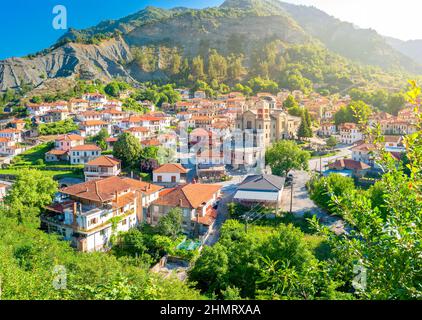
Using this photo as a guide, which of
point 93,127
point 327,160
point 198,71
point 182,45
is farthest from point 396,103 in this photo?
point 182,45

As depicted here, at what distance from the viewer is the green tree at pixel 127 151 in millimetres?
27781

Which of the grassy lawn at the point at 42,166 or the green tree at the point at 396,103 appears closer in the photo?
the grassy lawn at the point at 42,166

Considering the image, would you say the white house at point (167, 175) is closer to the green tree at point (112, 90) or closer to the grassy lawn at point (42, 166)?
the grassy lawn at point (42, 166)

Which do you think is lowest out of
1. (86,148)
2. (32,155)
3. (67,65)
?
(32,155)

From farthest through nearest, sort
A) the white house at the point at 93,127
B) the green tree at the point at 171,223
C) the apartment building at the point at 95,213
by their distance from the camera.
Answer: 1. the white house at the point at 93,127
2. the green tree at the point at 171,223
3. the apartment building at the point at 95,213

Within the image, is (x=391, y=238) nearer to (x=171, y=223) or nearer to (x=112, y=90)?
(x=171, y=223)

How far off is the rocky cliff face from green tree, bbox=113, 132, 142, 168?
125 ft

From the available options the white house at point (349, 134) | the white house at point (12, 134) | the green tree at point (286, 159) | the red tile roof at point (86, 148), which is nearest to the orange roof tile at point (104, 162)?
the red tile roof at point (86, 148)

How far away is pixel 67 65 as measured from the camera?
225ft

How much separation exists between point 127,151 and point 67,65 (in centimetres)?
4963

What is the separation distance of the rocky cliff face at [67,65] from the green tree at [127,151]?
38089mm

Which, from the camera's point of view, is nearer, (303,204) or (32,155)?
(303,204)

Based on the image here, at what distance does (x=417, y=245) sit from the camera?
3.19m

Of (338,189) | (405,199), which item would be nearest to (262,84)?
(338,189)
